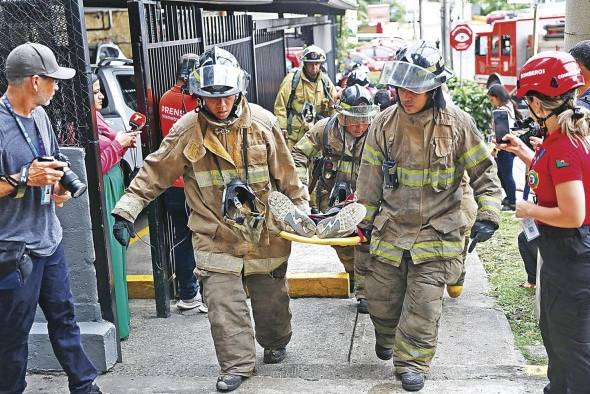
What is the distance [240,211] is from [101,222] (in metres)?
0.88

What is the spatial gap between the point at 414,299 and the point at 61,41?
8.11 ft

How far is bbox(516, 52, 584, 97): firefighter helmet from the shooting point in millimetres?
3506

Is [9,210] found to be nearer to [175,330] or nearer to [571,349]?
[175,330]

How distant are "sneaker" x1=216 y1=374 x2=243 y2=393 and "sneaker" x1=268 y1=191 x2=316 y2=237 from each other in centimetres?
92

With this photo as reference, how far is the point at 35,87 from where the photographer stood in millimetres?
3754

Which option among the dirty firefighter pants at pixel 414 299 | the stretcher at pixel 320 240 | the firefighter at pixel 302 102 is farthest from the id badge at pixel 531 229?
the firefighter at pixel 302 102

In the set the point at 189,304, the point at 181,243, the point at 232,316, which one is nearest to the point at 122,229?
the point at 232,316

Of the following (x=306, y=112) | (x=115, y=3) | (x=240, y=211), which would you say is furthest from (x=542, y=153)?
(x=306, y=112)

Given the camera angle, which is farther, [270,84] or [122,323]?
[270,84]

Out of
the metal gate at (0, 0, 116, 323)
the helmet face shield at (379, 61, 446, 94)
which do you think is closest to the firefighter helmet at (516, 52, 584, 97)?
the helmet face shield at (379, 61, 446, 94)

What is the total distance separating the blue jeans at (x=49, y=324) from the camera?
3799 mm

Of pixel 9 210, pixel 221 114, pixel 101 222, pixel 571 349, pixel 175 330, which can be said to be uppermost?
pixel 221 114

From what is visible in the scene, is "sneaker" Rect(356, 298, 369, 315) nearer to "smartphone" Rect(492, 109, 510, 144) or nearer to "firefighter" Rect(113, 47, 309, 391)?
"firefighter" Rect(113, 47, 309, 391)

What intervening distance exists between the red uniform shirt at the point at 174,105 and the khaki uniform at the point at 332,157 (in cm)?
87
